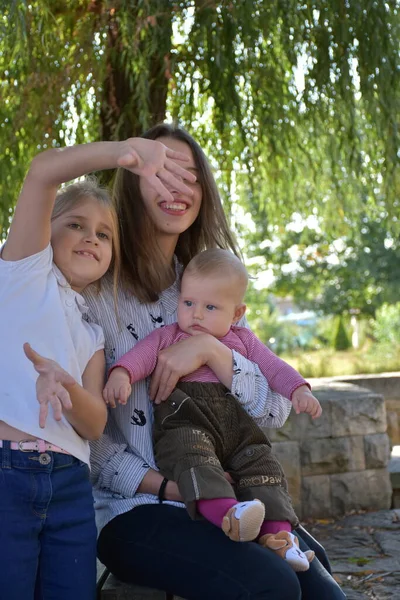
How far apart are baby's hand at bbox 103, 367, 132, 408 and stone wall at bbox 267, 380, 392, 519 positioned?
2.51 metres

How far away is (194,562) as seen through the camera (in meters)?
2.11

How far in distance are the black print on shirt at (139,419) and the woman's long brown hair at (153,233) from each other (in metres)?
0.38

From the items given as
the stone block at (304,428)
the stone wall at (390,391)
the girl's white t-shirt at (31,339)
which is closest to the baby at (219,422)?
the girl's white t-shirt at (31,339)

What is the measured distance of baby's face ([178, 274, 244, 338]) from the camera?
8.14 feet

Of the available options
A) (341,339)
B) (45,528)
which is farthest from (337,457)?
(341,339)

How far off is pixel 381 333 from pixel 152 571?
40.7ft

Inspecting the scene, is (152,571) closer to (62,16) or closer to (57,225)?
(57,225)

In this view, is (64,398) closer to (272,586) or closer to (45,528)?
(45,528)

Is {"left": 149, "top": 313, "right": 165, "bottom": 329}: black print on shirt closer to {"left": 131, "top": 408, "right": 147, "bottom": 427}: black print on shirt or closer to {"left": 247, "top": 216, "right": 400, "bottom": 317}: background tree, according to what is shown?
{"left": 131, "top": 408, "right": 147, "bottom": 427}: black print on shirt

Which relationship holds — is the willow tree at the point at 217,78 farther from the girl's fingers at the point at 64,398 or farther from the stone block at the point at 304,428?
the girl's fingers at the point at 64,398

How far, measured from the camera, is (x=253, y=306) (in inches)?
670

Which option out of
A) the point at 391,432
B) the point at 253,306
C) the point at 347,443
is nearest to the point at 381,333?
the point at 253,306

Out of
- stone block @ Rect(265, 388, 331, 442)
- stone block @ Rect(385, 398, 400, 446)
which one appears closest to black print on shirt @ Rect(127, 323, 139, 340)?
stone block @ Rect(265, 388, 331, 442)

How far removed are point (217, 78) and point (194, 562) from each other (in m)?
3.12
